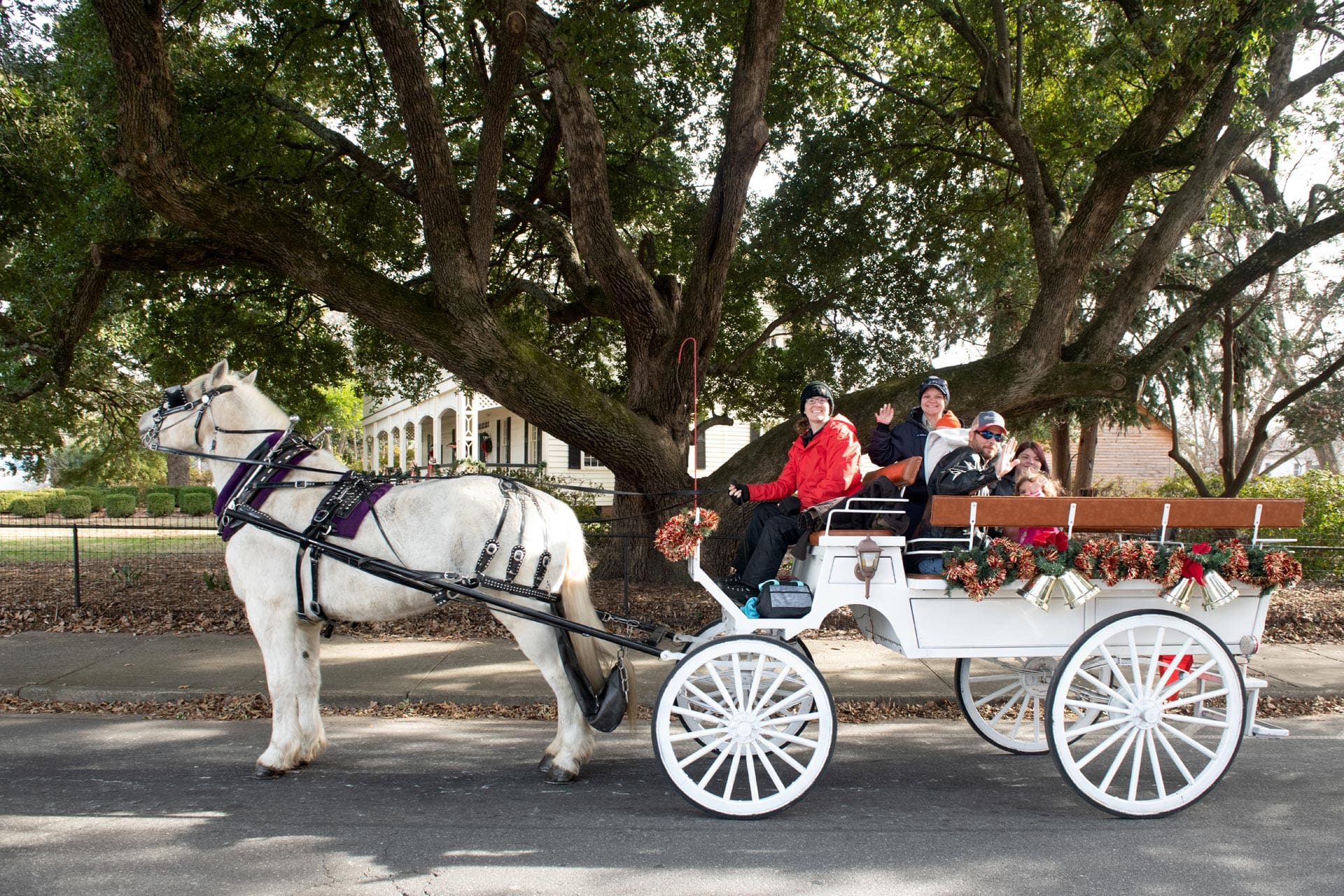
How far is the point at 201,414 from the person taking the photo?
18.1 feet

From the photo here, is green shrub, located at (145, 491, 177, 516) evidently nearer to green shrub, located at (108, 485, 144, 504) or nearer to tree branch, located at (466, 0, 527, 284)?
green shrub, located at (108, 485, 144, 504)

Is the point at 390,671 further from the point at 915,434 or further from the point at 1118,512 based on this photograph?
the point at 1118,512

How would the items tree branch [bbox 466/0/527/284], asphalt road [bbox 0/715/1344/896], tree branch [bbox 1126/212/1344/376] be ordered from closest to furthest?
asphalt road [bbox 0/715/1344/896] < tree branch [bbox 466/0/527/284] < tree branch [bbox 1126/212/1344/376]

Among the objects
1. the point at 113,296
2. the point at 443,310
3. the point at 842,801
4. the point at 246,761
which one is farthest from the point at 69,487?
the point at 842,801

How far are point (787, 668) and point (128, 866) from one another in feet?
10.3

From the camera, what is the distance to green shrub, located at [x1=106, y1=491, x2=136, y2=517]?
28516 millimetres

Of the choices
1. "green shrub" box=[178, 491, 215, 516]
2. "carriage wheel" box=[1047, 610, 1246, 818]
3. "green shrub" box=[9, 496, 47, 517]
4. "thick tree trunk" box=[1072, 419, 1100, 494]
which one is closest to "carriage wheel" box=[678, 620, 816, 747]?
"carriage wheel" box=[1047, 610, 1246, 818]

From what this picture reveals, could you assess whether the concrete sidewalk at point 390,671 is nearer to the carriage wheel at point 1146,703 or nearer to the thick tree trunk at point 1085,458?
the carriage wheel at point 1146,703

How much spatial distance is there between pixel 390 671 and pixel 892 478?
4865 millimetres

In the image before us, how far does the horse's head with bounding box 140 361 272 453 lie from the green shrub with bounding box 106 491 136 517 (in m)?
26.5

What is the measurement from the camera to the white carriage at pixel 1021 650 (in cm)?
452

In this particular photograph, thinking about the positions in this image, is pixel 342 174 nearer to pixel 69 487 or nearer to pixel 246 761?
pixel 246 761

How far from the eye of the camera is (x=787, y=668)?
15.0 feet

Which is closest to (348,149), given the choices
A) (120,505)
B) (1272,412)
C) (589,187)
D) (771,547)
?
(589,187)
